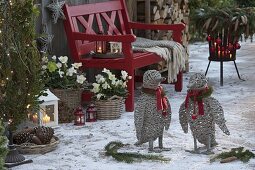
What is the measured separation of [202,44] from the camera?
1315 centimetres

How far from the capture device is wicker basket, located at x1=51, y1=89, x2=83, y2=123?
6145 mm

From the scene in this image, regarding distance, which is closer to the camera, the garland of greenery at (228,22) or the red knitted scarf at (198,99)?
the red knitted scarf at (198,99)

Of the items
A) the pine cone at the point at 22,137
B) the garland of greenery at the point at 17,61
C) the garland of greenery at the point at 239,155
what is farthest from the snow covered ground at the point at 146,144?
the garland of greenery at the point at 17,61

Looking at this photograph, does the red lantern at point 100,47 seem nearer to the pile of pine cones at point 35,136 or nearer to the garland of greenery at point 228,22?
the garland of greenery at point 228,22

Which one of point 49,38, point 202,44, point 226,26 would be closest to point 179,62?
point 226,26

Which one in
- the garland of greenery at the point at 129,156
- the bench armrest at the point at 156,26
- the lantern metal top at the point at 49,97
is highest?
the bench armrest at the point at 156,26

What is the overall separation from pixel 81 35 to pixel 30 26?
1966 mm

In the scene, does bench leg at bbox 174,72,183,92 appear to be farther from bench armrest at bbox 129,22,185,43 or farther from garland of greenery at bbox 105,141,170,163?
garland of greenery at bbox 105,141,170,163

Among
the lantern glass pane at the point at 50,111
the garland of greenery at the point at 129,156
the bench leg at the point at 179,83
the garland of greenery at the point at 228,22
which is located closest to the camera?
the garland of greenery at the point at 129,156

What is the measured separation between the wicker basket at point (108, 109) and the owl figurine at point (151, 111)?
4.18 feet

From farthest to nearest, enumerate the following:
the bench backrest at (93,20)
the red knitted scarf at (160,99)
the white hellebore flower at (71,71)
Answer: the bench backrest at (93,20) < the white hellebore flower at (71,71) < the red knitted scarf at (160,99)

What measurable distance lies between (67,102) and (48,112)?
54 centimetres

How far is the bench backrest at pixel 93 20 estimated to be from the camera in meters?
6.84

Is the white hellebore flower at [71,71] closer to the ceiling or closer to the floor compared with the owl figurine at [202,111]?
closer to the ceiling
